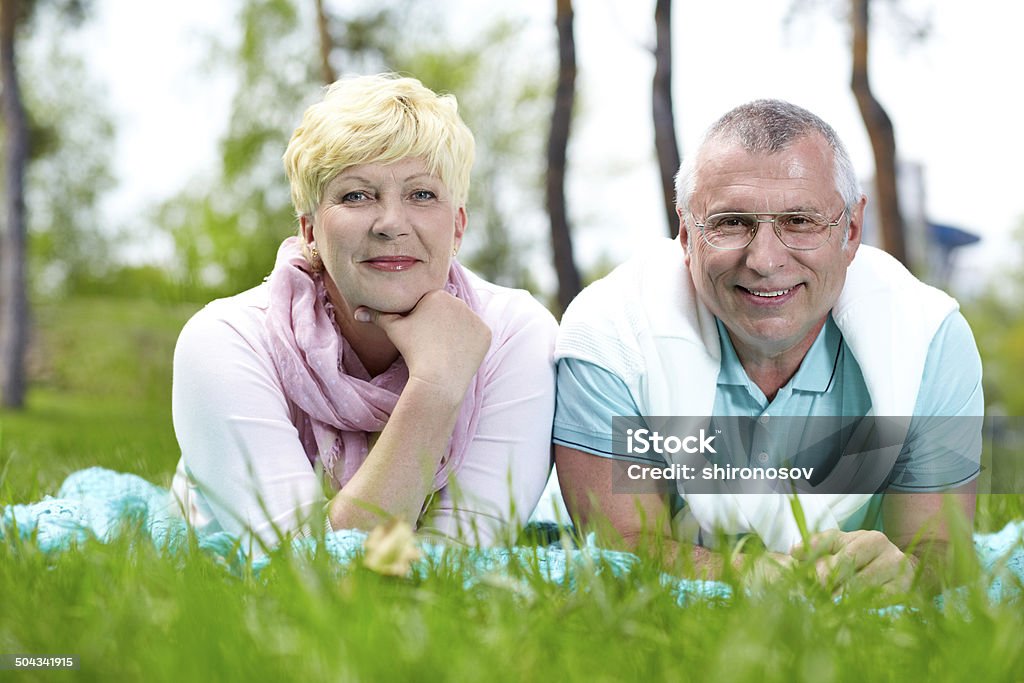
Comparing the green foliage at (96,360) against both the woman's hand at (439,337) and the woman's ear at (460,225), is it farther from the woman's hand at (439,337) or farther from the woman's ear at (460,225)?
the woman's hand at (439,337)

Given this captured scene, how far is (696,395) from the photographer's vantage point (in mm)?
2832

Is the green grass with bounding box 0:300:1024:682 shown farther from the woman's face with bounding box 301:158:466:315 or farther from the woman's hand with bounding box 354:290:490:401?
the woman's face with bounding box 301:158:466:315

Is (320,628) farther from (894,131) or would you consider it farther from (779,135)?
(894,131)

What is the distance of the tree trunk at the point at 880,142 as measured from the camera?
25.3ft

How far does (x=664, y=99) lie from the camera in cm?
671

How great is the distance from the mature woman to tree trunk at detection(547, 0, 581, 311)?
4316 millimetres

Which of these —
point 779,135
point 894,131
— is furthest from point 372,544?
point 894,131

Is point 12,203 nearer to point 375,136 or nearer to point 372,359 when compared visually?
point 372,359

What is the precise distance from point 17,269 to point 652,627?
1198 centimetres

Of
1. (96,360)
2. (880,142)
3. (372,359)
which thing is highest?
(96,360)

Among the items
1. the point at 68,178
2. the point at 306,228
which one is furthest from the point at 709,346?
the point at 68,178

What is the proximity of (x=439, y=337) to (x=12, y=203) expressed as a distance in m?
10.8

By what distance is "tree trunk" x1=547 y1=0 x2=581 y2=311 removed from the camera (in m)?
7.09

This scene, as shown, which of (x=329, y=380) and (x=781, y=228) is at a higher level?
(x=781, y=228)
